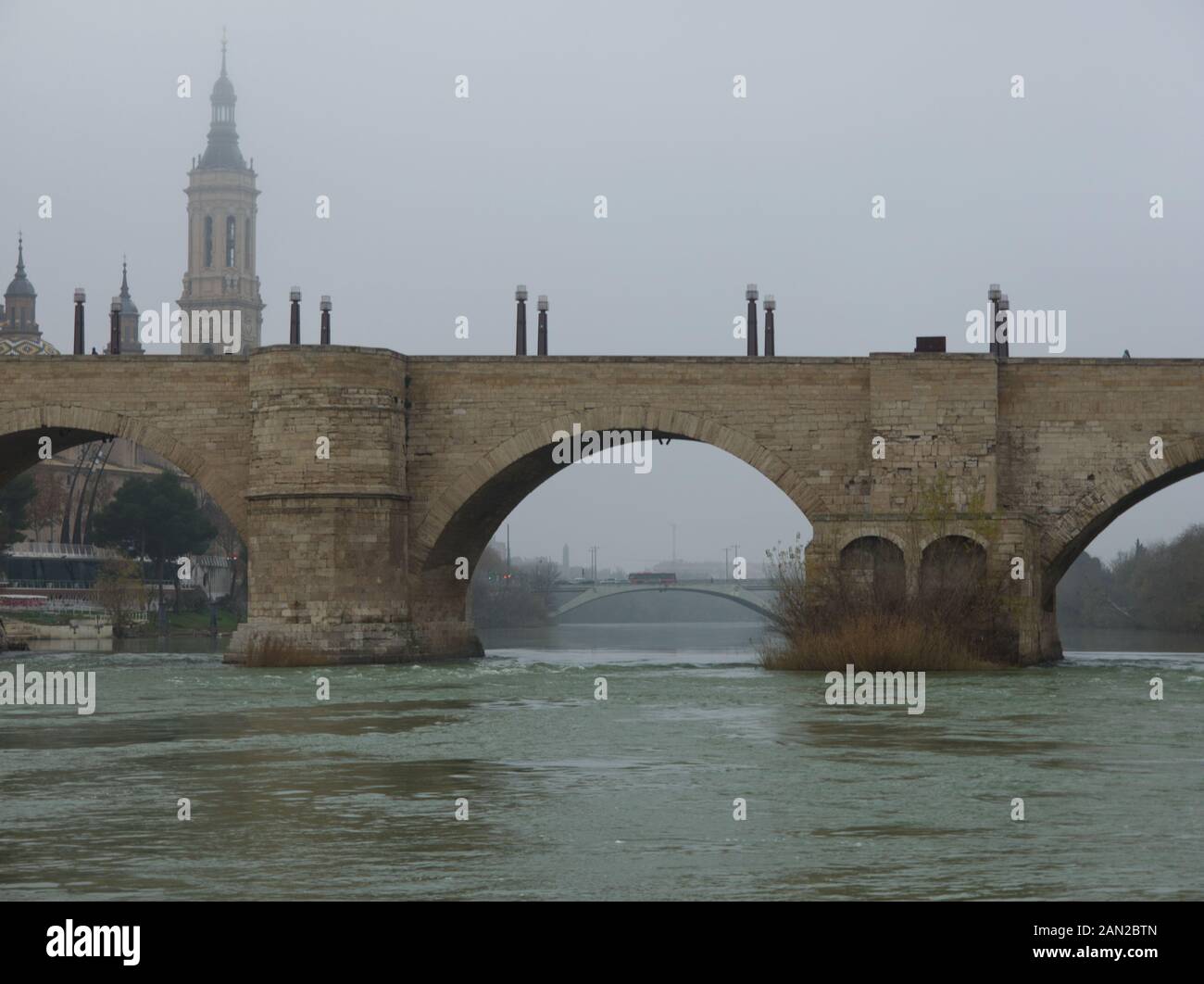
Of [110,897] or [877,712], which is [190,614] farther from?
[110,897]

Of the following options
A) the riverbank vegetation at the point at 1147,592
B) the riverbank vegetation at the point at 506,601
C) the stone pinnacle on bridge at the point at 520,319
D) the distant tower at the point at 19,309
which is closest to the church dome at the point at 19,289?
the distant tower at the point at 19,309

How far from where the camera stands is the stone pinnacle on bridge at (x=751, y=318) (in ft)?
131

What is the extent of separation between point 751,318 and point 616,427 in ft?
13.6

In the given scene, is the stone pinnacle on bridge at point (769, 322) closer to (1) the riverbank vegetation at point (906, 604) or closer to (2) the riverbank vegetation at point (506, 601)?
(1) the riverbank vegetation at point (906, 604)

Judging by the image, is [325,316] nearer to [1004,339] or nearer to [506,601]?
[1004,339]

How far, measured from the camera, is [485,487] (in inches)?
1544

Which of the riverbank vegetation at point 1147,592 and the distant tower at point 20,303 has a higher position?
the distant tower at point 20,303

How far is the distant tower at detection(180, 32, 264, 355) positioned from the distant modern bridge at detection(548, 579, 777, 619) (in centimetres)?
6740

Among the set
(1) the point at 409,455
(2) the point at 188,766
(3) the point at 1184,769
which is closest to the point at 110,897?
(2) the point at 188,766

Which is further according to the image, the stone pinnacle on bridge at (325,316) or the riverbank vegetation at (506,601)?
the riverbank vegetation at (506,601)

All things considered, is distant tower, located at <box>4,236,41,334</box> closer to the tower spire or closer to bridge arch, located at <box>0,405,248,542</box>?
the tower spire

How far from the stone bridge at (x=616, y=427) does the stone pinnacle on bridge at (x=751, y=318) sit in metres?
2.10

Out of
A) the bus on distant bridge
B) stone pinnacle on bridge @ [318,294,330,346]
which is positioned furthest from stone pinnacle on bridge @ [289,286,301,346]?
the bus on distant bridge

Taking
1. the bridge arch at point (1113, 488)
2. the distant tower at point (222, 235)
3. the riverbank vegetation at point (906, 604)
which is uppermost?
the distant tower at point (222, 235)
